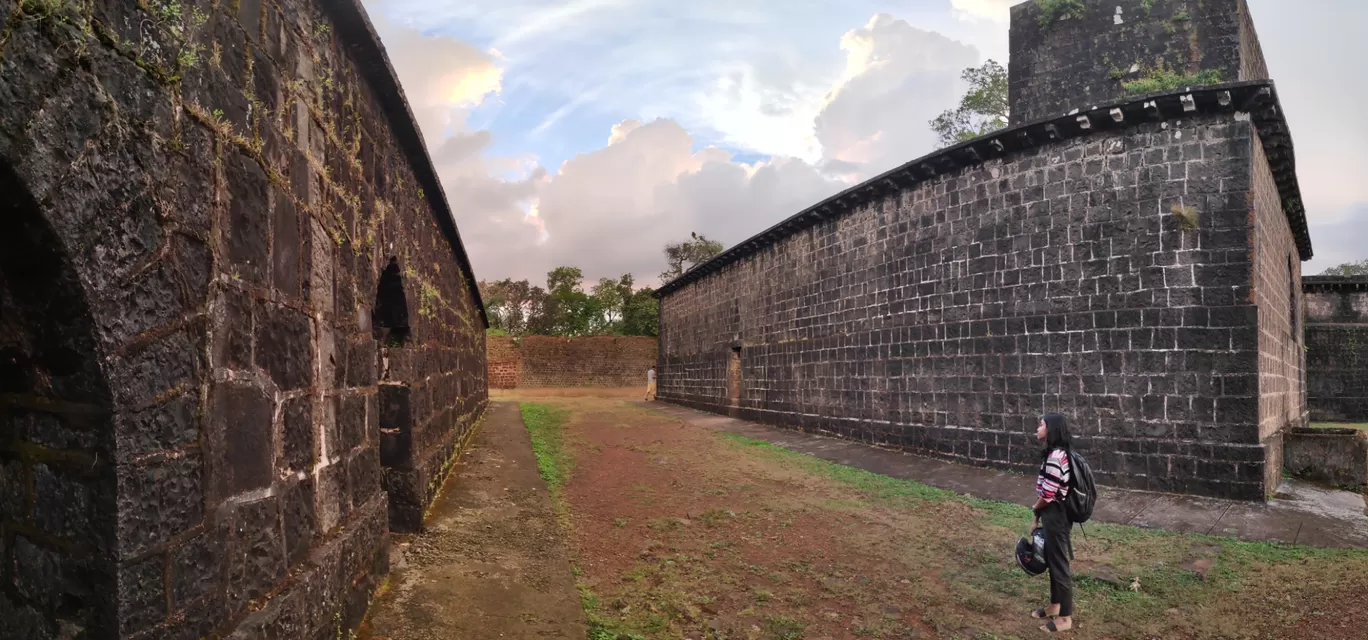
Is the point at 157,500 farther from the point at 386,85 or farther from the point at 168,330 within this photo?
the point at 386,85

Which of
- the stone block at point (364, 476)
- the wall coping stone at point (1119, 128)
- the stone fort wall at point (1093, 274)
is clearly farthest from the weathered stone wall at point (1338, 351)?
the stone block at point (364, 476)

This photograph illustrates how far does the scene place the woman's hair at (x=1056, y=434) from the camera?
4.88 metres

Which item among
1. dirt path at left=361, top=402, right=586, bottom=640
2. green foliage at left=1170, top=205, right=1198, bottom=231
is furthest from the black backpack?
green foliage at left=1170, top=205, right=1198, bottom=231

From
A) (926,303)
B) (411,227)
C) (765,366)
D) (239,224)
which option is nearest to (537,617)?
(239,224)

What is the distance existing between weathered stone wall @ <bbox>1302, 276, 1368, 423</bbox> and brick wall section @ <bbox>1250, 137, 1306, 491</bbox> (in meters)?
8.53

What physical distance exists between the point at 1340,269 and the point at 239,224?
2633 inches

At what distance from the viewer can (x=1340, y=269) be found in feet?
164

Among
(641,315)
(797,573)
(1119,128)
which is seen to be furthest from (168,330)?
(641,315)

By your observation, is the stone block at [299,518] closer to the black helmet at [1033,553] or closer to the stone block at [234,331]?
the stone block at [234,331]

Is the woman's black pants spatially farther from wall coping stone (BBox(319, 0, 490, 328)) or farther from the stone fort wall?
wall coping stone (BBox(319, 0, 490, 328))

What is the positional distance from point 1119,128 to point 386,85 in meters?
8.68

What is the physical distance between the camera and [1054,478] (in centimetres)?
480

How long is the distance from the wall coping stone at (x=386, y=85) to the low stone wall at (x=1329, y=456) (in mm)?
11461

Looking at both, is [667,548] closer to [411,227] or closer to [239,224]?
[411,227]
